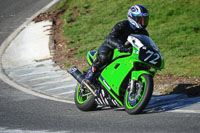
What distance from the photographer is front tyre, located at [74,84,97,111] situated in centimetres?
777

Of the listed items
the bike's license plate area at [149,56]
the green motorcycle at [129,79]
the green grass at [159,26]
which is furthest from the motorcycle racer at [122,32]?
the green grass at [159,26]

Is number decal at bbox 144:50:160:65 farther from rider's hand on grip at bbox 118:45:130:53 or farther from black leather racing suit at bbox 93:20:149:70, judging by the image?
black leather racing suit at bbox 93:20:149:70

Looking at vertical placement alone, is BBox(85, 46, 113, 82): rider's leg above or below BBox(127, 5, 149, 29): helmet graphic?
below

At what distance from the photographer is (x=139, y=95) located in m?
6.66

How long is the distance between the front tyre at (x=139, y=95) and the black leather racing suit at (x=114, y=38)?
881 mm

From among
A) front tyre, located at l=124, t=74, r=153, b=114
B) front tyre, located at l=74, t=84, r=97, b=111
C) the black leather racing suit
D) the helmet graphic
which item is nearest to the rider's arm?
the black leather racing suit

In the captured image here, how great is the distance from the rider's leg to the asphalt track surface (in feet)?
2.43

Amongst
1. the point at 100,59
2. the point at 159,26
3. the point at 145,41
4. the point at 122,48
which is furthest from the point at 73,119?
the point at 159,26

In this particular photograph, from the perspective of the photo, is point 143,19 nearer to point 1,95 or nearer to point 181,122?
point 181,122

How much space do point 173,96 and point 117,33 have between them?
1943mm

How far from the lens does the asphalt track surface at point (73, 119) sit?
19.6 feet

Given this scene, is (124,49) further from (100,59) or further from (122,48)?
(100,59)

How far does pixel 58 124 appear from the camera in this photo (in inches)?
256

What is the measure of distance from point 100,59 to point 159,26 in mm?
9522
